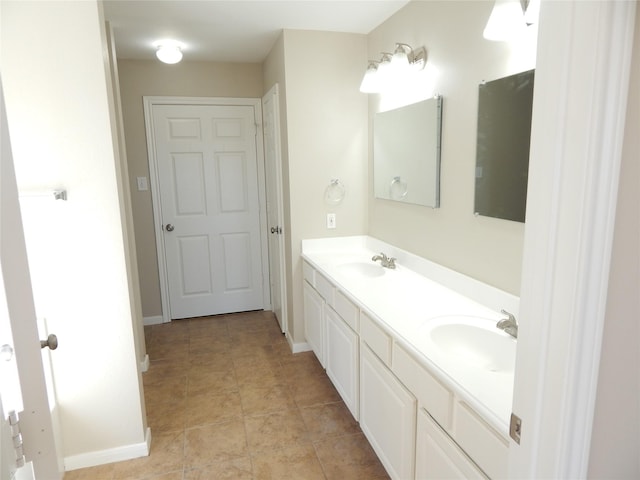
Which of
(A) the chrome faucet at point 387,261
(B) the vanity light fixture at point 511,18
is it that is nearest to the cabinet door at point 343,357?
(A) the chrome faucet at point 387,261

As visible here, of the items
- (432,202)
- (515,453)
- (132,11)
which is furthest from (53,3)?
(515,453)

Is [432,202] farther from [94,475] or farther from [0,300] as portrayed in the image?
[94,475]

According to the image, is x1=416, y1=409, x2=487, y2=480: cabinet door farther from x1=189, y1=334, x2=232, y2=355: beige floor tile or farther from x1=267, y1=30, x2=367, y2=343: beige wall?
x1=189, y1=334, x2=232, y2=355: beige floor tile

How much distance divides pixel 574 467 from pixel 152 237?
3641mm

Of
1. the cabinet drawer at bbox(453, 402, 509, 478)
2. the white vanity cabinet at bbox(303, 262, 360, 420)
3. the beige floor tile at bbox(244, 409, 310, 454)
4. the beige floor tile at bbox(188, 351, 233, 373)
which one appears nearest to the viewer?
the cabinet drawer at bbox(453, 402, 509, 478)

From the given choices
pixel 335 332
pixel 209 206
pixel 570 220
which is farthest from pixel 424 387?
pixel 209 206

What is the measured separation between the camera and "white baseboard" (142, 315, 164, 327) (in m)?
3.91

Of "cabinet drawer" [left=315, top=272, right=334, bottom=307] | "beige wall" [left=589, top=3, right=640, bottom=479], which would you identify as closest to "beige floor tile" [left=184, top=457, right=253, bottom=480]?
"cabinet drawer" [left=315, top=272, right=334, bottom=307]

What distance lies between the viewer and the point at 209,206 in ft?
12.8

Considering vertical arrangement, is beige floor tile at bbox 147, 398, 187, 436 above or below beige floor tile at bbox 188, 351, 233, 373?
below

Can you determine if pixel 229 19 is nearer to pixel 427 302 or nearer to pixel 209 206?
pixel 209 206

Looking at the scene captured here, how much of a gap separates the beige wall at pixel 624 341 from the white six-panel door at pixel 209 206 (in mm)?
3484

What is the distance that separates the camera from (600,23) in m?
0.59

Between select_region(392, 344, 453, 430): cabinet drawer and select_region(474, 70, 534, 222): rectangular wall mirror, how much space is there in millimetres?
705
